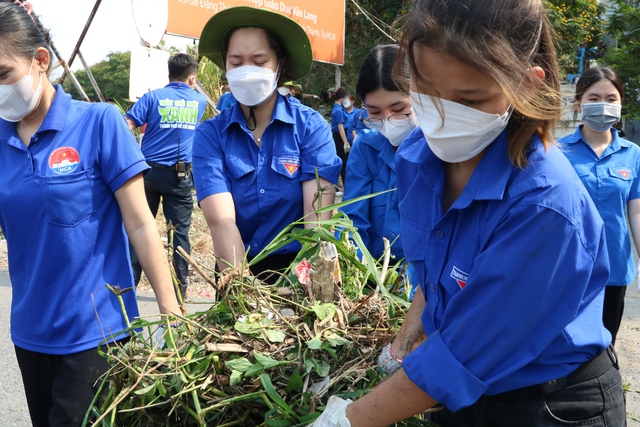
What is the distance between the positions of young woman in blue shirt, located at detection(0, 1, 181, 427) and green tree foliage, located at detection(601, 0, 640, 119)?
949cm

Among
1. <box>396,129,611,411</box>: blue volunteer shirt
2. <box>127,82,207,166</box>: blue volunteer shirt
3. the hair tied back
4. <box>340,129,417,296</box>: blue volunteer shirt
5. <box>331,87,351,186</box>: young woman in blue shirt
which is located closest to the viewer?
<box>396,129,611,411</box>: blue volunteer shirt

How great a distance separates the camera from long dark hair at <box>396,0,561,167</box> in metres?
1.12

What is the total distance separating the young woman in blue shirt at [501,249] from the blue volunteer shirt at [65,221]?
3.45ft

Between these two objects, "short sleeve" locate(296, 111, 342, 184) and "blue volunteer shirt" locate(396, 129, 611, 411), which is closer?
"blue volunteer shirt" locate(396, 129, 611, 411)

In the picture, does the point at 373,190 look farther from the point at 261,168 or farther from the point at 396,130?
the point at 261,168

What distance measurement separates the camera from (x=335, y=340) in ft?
4.91

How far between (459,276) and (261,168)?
1.38 m

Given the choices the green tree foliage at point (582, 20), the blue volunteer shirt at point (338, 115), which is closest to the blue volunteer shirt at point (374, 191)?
the blue volunteer shirt at point (338, 115)

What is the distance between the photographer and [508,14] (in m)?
1.14

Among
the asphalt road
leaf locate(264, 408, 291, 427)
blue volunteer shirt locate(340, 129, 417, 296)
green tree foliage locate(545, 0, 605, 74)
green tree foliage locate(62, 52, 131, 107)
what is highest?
leaf locate(264, 408, 291, 427)

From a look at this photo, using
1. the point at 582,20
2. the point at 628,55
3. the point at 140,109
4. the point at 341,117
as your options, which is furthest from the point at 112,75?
the point at 140,109

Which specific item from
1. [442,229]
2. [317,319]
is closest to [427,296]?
[442,229]

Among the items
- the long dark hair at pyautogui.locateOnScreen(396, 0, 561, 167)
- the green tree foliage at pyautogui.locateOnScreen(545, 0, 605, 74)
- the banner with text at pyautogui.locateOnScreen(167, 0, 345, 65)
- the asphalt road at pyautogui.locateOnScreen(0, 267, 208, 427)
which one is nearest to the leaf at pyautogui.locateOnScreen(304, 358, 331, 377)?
the long dark hair at pyautogui.locateOnScreen(396, 0, 561, 167)

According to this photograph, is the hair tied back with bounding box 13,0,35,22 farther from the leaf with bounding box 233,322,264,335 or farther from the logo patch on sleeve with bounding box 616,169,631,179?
the logo patch on sleeve with bounding box 616,169,631,179
